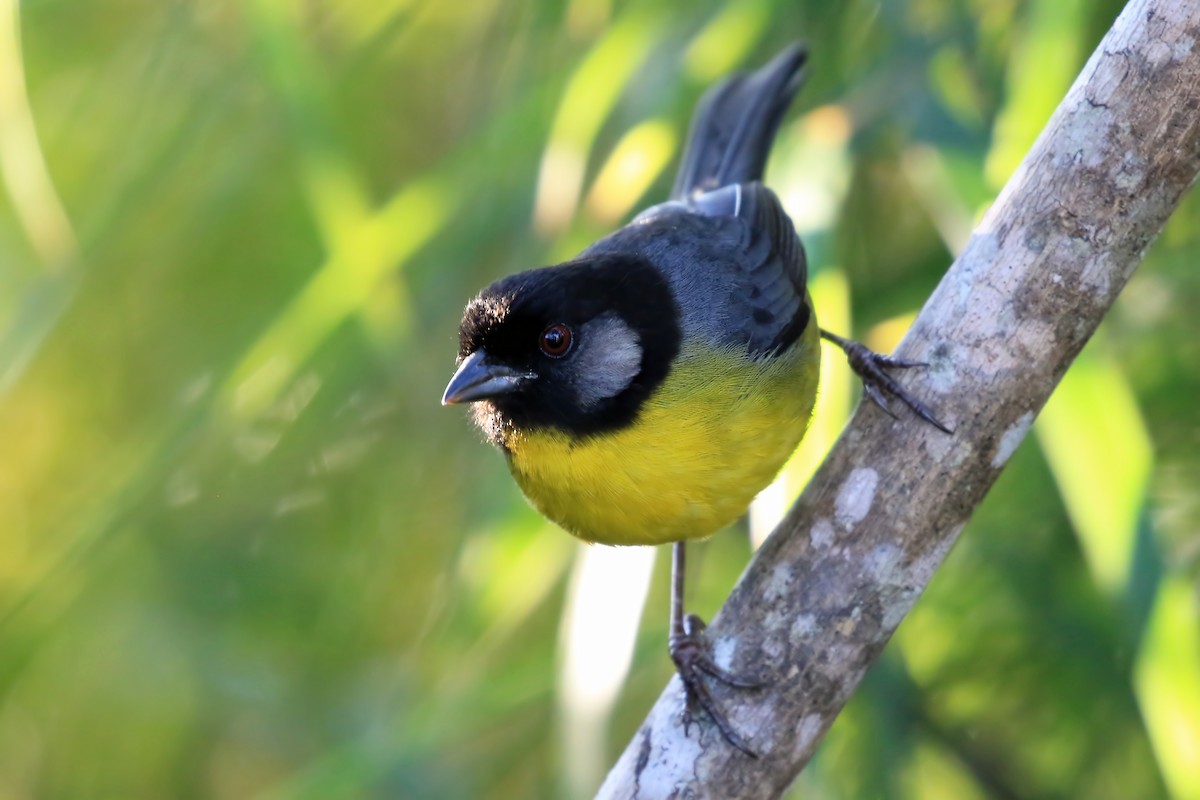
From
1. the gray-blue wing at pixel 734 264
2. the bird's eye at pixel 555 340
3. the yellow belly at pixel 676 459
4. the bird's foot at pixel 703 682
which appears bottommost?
the bird's foot at pixel 703 682

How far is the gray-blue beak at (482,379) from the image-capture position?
2.13 m

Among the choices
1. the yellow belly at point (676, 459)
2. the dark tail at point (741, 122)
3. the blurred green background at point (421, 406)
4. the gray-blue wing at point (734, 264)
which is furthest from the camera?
the dark tail at point (741, 122)

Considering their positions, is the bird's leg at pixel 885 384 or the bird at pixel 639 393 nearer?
the bird's leg at pixel 885 384

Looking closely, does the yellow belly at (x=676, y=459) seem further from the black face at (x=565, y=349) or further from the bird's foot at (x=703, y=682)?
the bird's foot at (x=703, y=682)

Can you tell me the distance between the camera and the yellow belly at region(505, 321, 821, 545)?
209cm

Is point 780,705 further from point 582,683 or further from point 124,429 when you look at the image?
point 124,429

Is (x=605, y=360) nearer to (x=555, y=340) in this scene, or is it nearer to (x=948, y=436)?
(x=555, y=340)

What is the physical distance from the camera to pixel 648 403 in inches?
84.7

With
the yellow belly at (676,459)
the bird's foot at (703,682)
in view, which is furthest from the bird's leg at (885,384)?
the bird's foot at (703,682)

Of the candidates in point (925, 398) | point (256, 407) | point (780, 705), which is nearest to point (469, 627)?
point (256, 407)

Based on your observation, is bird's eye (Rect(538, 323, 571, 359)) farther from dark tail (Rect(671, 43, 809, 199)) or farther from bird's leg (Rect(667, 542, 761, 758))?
dark tail (Rect(671, 43, 809, 199))

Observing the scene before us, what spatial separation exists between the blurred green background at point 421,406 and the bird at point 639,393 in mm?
148

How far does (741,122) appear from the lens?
2.78m

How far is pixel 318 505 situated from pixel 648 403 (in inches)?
62.8
